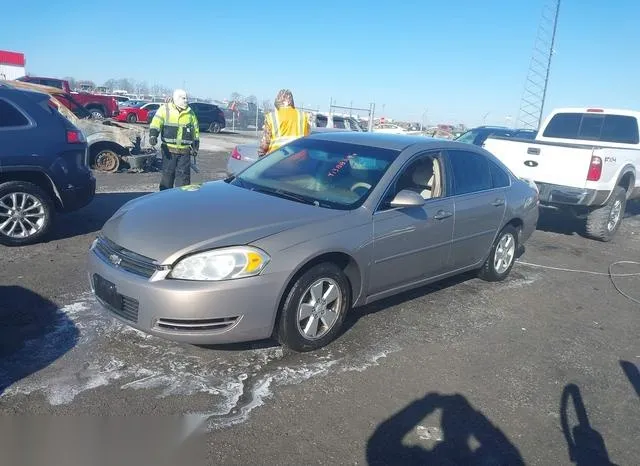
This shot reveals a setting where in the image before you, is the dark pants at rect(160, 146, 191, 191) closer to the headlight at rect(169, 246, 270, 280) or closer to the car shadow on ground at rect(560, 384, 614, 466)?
the headlight at rect(169, 246, 270, 280)

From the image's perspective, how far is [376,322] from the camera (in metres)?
4.72

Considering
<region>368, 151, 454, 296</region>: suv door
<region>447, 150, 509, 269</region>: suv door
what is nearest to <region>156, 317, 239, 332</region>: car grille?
<region>368, 151, 454, 296</region>: suv door

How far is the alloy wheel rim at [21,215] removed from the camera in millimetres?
5902

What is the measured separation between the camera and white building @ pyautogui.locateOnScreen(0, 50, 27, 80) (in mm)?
36219

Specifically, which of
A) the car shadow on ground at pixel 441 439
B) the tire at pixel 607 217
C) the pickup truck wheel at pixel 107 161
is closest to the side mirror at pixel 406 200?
the car shadow on ground at pixel 441 439

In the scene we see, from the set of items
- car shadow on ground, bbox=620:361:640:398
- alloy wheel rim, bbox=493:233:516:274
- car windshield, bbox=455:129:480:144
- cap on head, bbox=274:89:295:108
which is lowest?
car shadow on ground, bbox=620:361:640:398

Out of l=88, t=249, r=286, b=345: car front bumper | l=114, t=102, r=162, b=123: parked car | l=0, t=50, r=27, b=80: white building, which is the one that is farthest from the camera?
l=0, t=50, r=27, b=80: white building

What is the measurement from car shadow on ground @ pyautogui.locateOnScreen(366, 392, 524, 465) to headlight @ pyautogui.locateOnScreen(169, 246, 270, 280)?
1.25 meters

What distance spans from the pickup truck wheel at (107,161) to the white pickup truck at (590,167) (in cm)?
767

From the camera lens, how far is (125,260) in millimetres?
3662

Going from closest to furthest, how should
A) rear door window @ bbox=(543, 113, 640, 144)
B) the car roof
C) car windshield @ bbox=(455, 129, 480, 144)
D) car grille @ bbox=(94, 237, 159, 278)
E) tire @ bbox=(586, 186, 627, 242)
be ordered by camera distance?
car grille @ bbox=(94, 237, 159, 278) < the car roof < tire @ bbox=(586, 186, 627, 242) < rear door window @ bbox=(543, 113, 640, 144) < car windshield @ bbox=(455, 129, 480, 144)

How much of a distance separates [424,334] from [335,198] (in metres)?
1.35

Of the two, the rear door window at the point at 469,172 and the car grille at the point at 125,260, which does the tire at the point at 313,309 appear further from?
the rear door window at the point at 469,172

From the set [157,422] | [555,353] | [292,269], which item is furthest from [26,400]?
[555,353]
